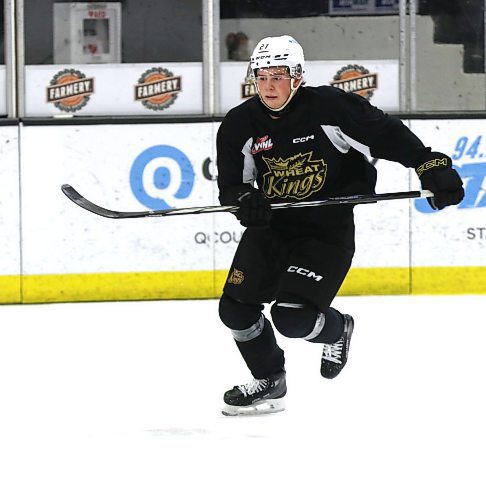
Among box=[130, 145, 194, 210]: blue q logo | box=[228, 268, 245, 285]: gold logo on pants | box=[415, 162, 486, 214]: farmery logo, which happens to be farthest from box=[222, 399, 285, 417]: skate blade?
box=[415, 162, 486, 214]: farmery logo

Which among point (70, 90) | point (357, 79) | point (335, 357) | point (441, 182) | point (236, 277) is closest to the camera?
point (441, 182)

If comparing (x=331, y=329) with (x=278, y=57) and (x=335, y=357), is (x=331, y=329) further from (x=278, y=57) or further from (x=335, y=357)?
(x=278, y=57)

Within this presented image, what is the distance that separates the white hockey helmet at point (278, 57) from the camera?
3.84 m

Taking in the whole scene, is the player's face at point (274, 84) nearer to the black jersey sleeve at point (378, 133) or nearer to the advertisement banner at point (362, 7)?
the black jersey sleeve at point (378, 133)

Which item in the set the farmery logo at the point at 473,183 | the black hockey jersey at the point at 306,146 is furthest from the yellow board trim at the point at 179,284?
the black hockey jersey at the point at 306,146

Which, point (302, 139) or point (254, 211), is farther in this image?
point (302, 139)

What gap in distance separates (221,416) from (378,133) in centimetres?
94

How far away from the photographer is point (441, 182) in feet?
12.5

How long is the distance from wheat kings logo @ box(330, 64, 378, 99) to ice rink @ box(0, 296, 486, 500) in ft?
5.09

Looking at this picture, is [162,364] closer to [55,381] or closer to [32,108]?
[55,381]

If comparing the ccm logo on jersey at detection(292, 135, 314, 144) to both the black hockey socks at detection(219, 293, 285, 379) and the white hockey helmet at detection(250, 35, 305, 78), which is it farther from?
the black hockey socks at detection(219, 293, 285, 379)

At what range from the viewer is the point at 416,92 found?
24.7 ft

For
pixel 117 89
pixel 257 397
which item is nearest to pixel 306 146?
pixel 257 397

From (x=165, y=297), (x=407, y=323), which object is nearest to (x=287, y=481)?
(x=407, y=323)
